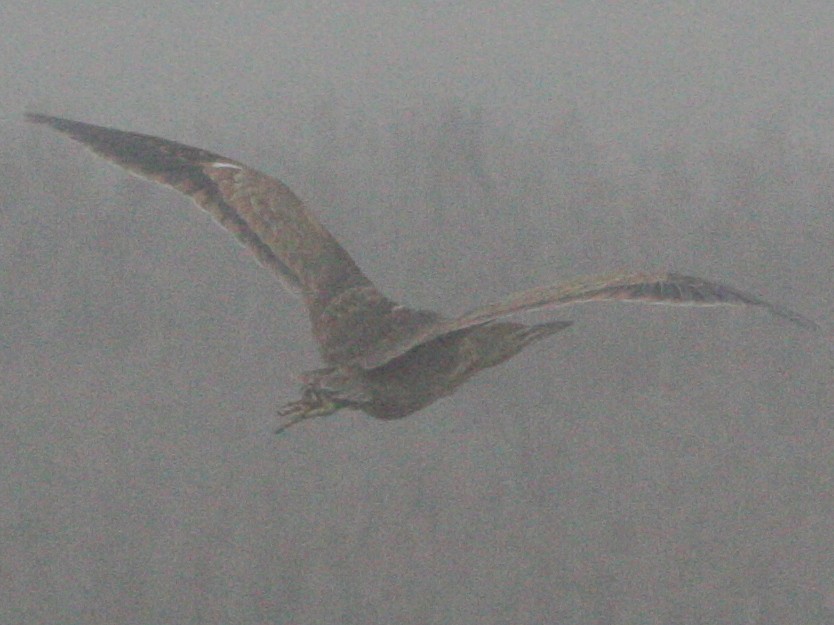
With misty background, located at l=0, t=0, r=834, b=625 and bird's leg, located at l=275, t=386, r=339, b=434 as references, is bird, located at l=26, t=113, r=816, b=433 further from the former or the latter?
misty background, located at l=0, t=0, r=834, b=625

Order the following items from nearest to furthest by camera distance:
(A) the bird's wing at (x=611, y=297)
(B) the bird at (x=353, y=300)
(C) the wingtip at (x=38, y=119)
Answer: (A) the bird's wing at (x=611, y=297)
(B) the bird at (x=353, y=300)
(C) the wingtip at (x=38, y=119)

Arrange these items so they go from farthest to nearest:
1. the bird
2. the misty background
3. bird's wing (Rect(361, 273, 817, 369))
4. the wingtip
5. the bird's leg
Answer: the misty background
the wingtip
the bird's leg
the bird
bird's wing (Rect(361, 273, 817, 369))

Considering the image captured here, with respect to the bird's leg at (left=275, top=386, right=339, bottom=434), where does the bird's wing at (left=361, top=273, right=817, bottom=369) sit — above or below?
below

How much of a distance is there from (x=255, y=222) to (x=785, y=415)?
31.3 meters

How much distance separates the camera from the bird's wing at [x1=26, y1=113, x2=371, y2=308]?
11.4ft

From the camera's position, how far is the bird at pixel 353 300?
2328 millimetres

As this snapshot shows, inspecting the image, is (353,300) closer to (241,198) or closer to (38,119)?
(241,198)

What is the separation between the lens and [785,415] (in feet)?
104

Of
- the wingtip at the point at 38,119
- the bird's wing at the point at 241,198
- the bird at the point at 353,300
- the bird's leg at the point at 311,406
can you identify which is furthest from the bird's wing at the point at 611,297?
the wingtip at the point at 38,119

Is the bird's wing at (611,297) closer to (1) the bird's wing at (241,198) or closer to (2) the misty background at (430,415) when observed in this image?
(1) the bird's wing at (241,198)

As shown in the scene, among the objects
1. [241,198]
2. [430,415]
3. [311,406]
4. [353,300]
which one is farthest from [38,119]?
[430,415]

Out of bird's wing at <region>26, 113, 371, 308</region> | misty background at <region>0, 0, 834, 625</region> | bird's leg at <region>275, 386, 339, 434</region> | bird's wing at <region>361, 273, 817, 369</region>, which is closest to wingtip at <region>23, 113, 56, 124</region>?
bird's wing at <region>26, 113, 371, 308</region>

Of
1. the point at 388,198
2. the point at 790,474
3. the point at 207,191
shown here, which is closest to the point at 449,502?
the point at 790,474

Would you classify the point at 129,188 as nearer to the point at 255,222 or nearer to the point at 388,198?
the point at 388,198
